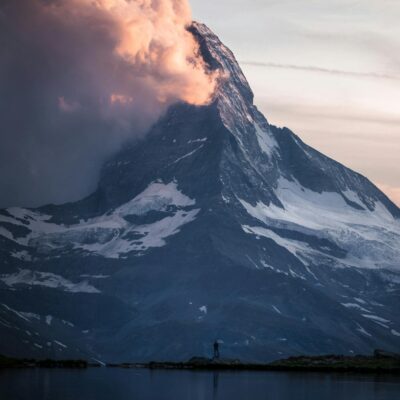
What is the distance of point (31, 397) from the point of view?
196m

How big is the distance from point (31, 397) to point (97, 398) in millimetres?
9297

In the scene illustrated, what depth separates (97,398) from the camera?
655 ft
